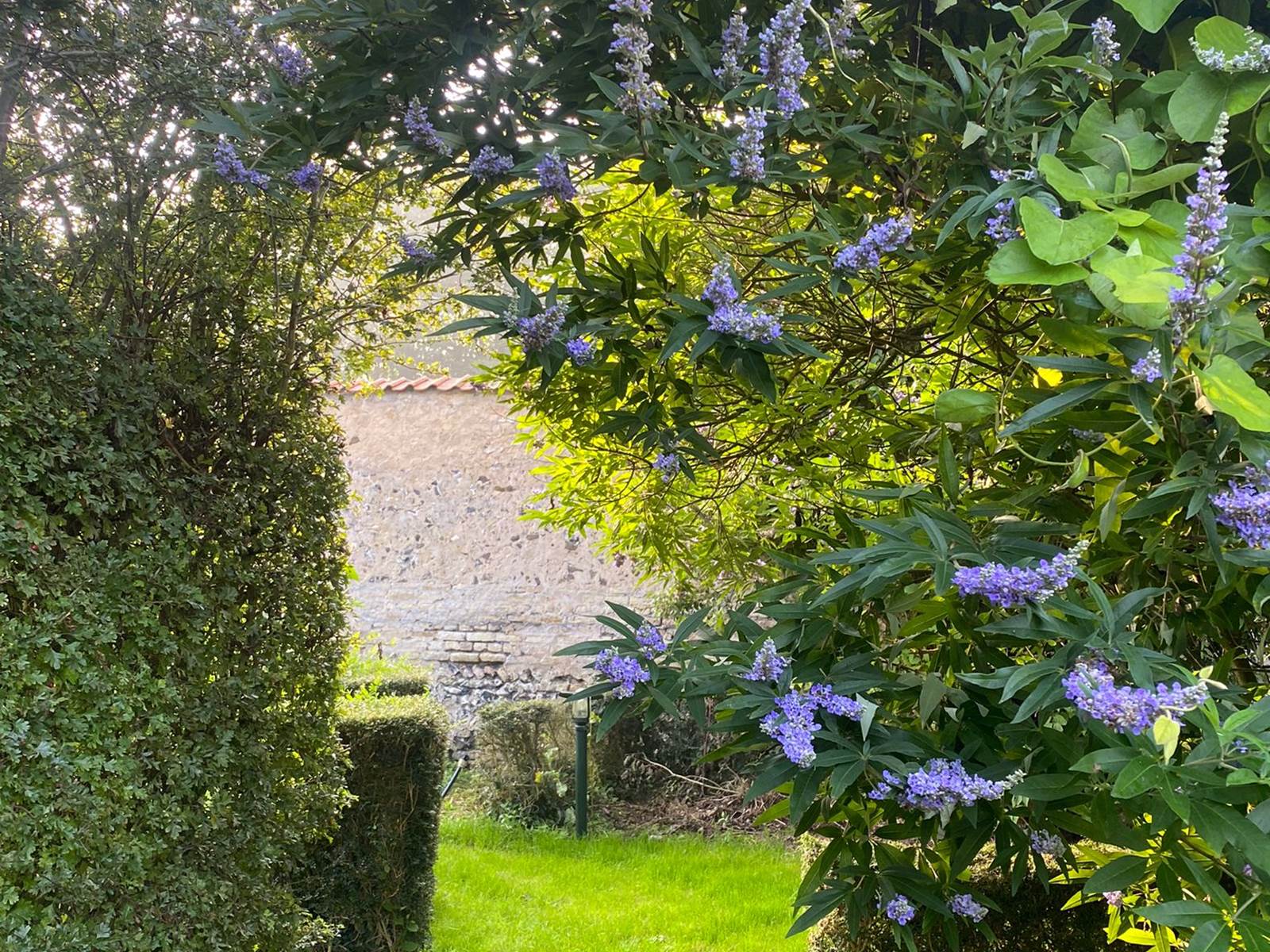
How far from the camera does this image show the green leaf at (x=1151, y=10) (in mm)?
1060

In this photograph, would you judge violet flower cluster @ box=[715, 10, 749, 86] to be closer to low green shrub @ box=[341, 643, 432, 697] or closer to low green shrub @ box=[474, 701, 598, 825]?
low green shrub @ box=[341, 643, 432, 697]

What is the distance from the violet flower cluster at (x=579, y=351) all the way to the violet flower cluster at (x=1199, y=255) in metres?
0.76

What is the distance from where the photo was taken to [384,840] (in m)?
4.09

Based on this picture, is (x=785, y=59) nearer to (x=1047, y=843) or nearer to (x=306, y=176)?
(x=306, y=176)

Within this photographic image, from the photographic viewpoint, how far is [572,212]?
1.61 metres

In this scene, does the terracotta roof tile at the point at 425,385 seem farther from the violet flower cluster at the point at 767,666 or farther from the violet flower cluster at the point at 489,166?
the violet flower cluster at the point at 767,666

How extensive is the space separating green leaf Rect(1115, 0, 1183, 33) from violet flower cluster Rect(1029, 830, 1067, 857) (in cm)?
109

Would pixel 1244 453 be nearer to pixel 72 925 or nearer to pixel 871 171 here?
pixel 871 171

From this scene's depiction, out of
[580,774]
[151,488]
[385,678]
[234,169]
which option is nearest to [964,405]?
[234,169]

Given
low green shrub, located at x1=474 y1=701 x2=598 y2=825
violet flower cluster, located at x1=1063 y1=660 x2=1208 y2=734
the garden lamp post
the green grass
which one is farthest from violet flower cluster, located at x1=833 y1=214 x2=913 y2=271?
low green shrub, located at x1=474 y1=701 x2=598 y2=825

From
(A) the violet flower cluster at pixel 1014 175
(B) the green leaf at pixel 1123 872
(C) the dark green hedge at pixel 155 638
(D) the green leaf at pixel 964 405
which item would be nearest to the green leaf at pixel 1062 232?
(A) the violet flower cluster at pixel 1014 175

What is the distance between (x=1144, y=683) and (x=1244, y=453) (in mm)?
263

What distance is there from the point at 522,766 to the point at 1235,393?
20.5 feet

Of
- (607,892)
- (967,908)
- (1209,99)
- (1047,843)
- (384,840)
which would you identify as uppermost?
(1209,99)
